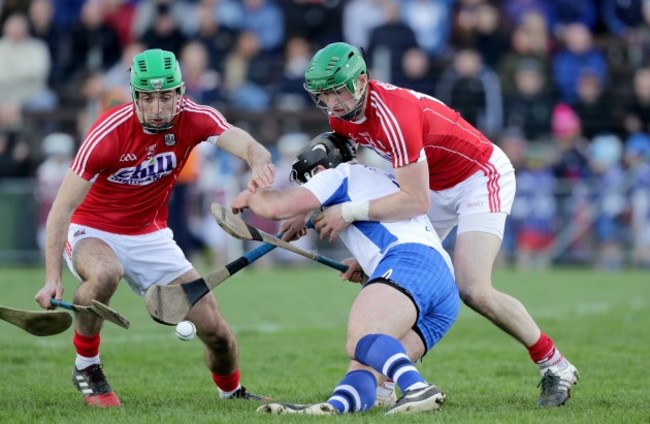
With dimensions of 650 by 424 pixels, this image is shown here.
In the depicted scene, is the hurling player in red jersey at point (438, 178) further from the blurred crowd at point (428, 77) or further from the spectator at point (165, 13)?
the spectator at point (165, 13)

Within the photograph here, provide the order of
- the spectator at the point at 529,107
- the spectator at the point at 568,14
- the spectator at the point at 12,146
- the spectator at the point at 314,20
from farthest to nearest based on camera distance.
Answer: the spectator at the point at 568,14, the spectator at the point at 314,20, the spectator at the point at 529,107, the spectator at the point at 12,146

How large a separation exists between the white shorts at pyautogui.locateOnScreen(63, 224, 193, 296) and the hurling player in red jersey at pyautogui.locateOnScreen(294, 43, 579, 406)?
94 cm

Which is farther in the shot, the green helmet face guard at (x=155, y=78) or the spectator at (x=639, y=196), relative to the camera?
the spectator at (x=639, y=196)

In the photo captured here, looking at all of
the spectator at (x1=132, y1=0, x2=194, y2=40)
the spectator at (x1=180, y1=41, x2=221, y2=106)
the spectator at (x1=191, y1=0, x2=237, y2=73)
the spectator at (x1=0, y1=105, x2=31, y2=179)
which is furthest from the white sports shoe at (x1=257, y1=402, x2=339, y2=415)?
the spectator at (x1=132, y1=0, x2=194, y2=40)

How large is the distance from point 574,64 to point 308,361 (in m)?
10.8

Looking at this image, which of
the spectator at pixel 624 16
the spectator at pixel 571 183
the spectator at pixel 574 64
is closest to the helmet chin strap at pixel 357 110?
the spectator at pixel 571 183

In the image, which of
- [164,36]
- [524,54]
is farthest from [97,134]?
[524,54]

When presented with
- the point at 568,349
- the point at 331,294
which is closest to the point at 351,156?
the point at 568,349

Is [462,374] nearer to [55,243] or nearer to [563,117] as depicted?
[55,243]

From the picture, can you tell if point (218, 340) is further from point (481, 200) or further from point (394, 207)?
point (481, 200)

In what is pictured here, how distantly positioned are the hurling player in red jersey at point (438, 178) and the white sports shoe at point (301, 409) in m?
0.95

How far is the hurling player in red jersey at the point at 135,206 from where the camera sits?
23.1 ft

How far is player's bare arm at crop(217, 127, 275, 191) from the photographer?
6906 millimetres

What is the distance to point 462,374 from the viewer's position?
859 cm
